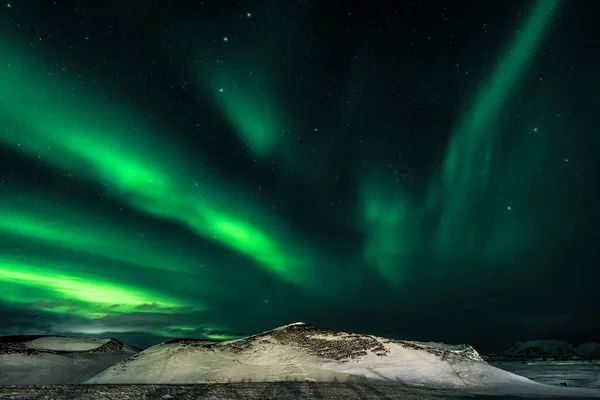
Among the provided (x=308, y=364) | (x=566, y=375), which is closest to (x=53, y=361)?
(x=308, y=364)

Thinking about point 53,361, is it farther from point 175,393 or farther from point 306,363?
point 175,393

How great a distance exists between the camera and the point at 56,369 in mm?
42438

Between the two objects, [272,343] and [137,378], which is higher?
[272,343]

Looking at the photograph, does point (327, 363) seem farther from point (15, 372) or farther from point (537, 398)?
point (15, 372)

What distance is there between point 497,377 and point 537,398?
13015 mm

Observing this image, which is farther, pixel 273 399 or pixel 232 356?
pixel 232 356

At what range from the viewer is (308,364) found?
35.8m

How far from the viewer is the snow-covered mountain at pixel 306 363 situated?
1265 inches

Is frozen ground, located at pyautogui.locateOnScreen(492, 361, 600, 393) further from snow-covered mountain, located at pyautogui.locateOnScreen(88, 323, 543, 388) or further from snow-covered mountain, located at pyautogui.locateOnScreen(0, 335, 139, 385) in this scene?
snow-covered mountain, located at pyautogui.locateOnScreen(0, 335, 139, 385)

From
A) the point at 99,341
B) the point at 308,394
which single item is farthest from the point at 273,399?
the point at 99,341

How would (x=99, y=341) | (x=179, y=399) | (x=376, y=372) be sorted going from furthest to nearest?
(x=99, y=341), (x=376, y=372), (x=179, y=399)

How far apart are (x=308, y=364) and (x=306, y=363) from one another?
322 millimetres

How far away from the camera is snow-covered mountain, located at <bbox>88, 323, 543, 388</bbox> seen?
3212cm

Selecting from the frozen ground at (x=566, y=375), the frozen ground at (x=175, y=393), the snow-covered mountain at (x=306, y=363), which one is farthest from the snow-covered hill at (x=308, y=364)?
the frozen ground at (x=175, y=393)
